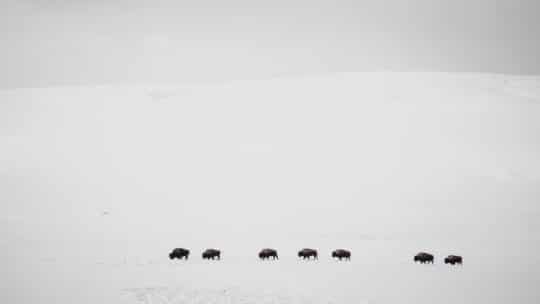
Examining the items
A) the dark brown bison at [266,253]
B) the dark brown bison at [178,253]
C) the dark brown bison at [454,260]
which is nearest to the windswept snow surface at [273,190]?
the dark brown bison at [266,253]


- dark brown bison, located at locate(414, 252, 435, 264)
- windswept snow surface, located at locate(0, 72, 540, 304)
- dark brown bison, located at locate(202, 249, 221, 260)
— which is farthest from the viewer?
dark brown bison, located at locate(202, 249, 221, 260)

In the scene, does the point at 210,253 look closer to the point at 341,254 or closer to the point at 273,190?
the point at 341,254

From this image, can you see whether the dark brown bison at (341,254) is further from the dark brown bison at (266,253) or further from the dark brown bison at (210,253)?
the dark brown bison at (210,253)

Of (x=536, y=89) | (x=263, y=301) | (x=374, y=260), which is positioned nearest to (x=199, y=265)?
(x=263, y=301)

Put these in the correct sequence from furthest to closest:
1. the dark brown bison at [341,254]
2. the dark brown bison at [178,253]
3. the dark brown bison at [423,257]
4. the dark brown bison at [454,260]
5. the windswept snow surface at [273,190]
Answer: the dark brown bison at [341,254], the dark brown bison at [178,253], the dark brown bison at [423,257], the dark brown bison at [454,260], the windswept snow surface at [273,190]

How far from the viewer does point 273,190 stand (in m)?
33.8

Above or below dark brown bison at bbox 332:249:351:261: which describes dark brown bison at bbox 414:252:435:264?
below

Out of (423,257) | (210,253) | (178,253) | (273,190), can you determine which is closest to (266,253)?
(210,253)

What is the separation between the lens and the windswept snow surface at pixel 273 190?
14812 millimetres

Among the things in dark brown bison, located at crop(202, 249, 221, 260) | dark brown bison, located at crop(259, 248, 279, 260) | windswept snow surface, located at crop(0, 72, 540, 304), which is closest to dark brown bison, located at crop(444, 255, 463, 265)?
windswept snow surface, located at crop(0, 72, 540, 304)

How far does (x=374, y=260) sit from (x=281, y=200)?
13.5 metres

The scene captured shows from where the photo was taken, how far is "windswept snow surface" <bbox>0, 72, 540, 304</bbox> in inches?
583

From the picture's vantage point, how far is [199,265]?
17.9 m

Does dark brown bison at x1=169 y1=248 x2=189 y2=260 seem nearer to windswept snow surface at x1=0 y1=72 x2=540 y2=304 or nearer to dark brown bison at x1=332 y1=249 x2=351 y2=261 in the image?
windswept snow surface at x1=0 y1=72 x2=540 y2=304
